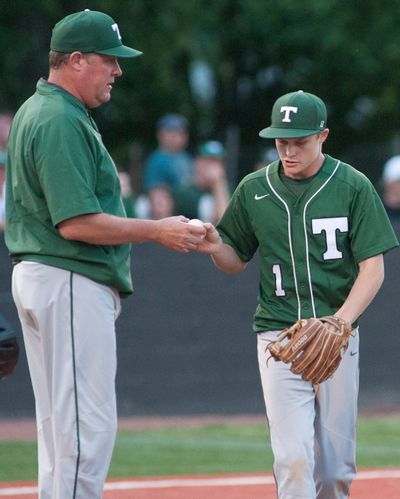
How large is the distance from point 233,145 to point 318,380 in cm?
1072

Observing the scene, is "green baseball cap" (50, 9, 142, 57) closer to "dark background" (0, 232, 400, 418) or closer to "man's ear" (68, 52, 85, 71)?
"man's ear" (68, 52, 85, 71)

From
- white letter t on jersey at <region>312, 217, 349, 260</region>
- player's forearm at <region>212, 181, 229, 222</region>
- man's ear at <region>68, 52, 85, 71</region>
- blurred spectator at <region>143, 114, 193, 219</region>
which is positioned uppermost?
man's ear at <region>68, 52, 85, 71</region>

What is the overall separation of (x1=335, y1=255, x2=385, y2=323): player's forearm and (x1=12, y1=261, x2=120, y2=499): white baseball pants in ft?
3.48

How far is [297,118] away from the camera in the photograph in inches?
228

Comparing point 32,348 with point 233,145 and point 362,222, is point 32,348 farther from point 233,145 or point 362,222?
point 233,145

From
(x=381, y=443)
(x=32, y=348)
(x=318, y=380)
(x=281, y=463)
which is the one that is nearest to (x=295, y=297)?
(x=318, y=380)

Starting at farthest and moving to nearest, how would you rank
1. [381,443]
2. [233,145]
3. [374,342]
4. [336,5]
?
[336,5] < [233,145] < [374,342] < [381,443]

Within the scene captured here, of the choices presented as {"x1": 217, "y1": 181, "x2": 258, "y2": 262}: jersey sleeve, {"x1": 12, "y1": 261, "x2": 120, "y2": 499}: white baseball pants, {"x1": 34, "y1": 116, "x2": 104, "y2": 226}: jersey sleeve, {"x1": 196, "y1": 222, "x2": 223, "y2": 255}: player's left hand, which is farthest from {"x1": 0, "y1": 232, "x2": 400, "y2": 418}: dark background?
{"x1": 34, "y1": 116, "x2": 104, "y2": 226}: jersey sleeve

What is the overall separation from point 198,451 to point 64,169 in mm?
4989

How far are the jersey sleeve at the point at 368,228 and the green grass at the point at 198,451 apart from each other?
3446 mm

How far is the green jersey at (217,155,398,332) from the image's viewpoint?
5.76 meters

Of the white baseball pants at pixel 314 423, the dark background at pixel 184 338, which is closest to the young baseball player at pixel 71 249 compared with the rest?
the white baseball pants at pixel 314 423

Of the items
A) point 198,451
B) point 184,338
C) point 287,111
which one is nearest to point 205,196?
point 184,338

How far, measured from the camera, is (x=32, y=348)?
215 inches
